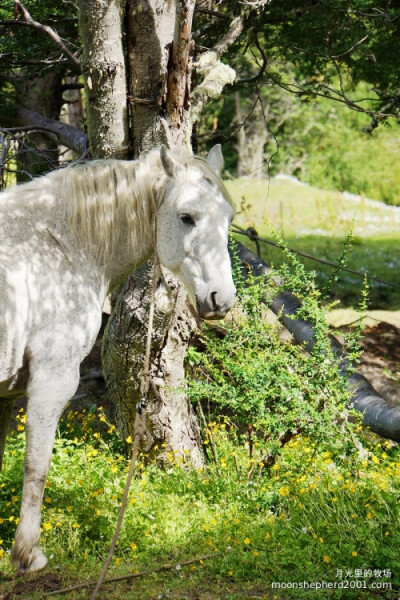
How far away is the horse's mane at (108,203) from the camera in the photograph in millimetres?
3955

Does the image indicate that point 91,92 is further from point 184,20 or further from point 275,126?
point 275,126

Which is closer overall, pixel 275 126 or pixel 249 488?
pixel 249 488

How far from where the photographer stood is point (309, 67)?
8.16m

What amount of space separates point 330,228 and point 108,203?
12540 mm

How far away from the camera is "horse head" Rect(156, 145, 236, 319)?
3.65 m

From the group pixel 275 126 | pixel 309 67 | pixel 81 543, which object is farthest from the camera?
pixel 275 126

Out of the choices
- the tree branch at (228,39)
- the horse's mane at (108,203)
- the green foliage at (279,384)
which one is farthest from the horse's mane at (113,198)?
the tree branch at (228,39)

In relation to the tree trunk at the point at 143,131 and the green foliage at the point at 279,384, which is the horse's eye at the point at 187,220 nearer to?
the tree trunk at the point at 143,131

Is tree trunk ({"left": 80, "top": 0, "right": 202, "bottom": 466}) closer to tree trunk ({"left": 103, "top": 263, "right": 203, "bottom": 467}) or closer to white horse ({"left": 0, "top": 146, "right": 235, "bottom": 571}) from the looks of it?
tree trunk ({"left": 103, "top": 263, "right": 203, "bottom": 467})

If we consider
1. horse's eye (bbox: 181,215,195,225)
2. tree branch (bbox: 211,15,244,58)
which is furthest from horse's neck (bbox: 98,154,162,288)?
tree branch (bbox: 211,15,244,58)

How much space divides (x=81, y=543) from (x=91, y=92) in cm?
320

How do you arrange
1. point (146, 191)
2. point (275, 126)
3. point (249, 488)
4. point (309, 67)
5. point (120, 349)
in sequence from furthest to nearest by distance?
point (275, 126), point (309, 67), point (120, 349), point (249, 488), point (146, 191)

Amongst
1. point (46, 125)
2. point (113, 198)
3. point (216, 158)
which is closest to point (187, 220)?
point (113, 198)

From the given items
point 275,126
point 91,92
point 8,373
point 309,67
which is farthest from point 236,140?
point 8,373
